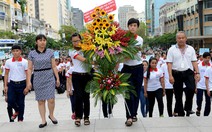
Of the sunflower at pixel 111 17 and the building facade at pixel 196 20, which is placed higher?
the building facade at pixel 196 20

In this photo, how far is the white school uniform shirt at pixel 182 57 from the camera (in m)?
5.71

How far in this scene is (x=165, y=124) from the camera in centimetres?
553

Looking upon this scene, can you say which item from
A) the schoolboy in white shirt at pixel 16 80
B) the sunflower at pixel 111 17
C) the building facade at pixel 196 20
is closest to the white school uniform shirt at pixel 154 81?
the sunflower at pixel 111 17

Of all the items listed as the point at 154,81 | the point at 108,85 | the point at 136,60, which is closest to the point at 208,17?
the point at 154,81

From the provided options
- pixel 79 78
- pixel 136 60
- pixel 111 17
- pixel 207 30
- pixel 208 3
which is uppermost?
pixel 208 3

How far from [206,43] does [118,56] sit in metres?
56.1

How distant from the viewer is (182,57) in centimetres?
573

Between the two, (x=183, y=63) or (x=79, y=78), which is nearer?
(x=79, y=78)

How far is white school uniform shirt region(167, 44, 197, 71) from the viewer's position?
5.71 m

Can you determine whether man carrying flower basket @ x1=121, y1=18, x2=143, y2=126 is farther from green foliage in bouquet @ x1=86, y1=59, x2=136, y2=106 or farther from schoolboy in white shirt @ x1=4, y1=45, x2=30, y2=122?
schoolboy in white shirt @ x1=4, y1=45, x2=30, y2=122

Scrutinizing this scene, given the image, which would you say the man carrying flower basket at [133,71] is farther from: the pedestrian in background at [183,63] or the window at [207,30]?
the window at [207,30]

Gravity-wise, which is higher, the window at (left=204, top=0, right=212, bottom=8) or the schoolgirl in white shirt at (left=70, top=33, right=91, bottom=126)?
the window at (left=204, top=0, right=212, bottom=8)

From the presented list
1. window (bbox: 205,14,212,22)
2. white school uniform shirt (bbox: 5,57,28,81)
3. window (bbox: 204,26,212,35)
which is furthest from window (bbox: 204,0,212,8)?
white school uniform shirt (bbox: 5,57,28,81)

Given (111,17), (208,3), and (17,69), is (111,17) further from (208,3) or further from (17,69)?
(208,3)
